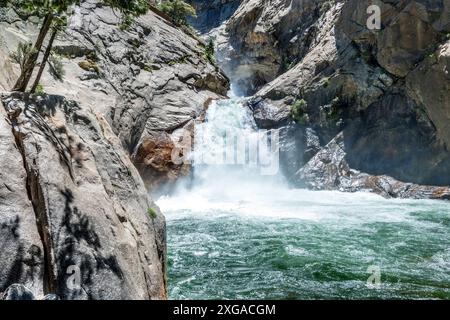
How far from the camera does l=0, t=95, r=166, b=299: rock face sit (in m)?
5.86

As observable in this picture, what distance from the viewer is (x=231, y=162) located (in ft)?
91.0

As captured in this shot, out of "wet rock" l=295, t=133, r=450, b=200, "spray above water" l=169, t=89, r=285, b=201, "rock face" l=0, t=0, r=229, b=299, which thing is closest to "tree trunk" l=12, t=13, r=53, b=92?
"rock face" l=0, t=0, r=229, b=299

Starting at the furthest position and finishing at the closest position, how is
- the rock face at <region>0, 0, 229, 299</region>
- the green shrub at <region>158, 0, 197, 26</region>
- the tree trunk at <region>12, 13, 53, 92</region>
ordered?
the green shrub at <region>158, 0, 197, 26</region> < the tree trunk at <region>12, 13, 53, 92</region> < the rock face at <region>0, 0, 229, 299</region>

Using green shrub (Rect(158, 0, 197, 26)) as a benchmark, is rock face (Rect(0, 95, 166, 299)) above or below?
below

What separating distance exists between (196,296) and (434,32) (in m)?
21.3

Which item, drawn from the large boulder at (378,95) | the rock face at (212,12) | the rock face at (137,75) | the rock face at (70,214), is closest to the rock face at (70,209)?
the rock face at (70,214)

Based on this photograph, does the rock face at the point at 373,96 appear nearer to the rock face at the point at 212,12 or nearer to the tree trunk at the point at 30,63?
the tree trunk at the point at 30,63

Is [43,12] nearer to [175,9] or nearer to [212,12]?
[175,9]

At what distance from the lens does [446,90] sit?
22750 millimetres

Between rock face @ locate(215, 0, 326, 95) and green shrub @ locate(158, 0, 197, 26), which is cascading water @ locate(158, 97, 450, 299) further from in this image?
rock face @ locate(215, 0, 326, 95)

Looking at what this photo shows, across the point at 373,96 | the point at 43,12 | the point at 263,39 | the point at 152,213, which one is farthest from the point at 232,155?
the point at 43,12

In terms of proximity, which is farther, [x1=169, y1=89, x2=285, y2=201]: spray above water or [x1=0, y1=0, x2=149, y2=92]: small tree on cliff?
[x1=169, y1=89, x2=285, y2=201]: spray above water

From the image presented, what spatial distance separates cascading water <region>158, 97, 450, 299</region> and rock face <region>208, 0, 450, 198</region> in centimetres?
311

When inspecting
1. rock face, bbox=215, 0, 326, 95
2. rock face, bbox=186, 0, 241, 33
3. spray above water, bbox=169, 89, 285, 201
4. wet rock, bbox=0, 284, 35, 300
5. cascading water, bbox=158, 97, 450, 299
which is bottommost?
cascading water, bbox=158, 97, 450, 299
